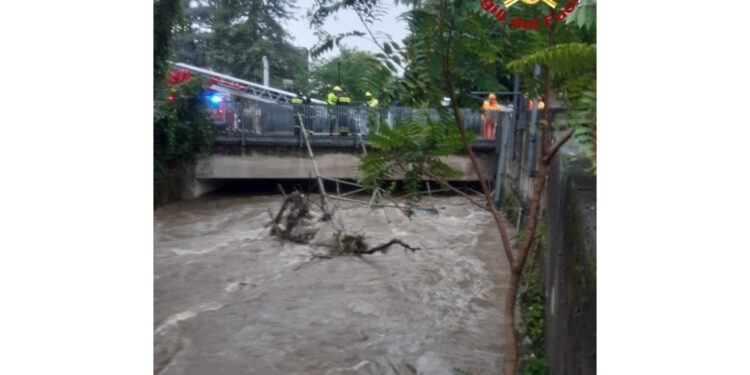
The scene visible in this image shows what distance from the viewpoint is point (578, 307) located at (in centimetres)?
223

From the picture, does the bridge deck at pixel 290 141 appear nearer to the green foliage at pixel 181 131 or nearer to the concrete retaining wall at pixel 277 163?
the concrete retaining wall at pixel 277 163

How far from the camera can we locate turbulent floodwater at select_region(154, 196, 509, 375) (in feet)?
16.8

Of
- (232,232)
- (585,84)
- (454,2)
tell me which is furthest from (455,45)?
(232,232)

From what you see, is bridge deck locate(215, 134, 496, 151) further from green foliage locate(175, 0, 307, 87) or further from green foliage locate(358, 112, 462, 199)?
green foliage locate(358, 112, 462, 199)

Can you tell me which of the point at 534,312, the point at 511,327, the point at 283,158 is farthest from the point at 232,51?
the point at 511,327

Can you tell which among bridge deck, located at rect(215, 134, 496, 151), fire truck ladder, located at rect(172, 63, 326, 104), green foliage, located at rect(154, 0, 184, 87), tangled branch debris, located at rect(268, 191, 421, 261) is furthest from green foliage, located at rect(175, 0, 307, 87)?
green foliage, located at rect(154, 0, 184, 87)

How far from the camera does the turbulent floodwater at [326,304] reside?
202 inches

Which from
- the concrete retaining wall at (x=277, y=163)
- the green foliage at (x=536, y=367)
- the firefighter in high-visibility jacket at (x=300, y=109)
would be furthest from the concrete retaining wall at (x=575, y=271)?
the firefighter in high-visibility jacket at (x=300, y=109)

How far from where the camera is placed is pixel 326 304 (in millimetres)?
6680

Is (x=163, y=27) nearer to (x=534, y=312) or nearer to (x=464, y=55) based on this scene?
(x=534, y=312)

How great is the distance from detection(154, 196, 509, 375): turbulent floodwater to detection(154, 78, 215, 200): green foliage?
244cm

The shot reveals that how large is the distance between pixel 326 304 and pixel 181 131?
27.4 ft

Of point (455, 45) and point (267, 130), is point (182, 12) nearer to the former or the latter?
point (455, 45)

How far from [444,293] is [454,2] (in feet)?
17.0
